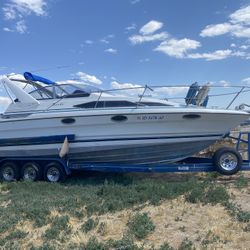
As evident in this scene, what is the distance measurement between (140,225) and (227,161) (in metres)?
3.76

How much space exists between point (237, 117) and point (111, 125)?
10.3 feet

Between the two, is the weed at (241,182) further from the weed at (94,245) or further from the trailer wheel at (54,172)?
the trailer wheel at (54,172)

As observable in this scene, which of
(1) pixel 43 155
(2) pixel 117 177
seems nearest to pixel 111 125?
(2) pixel 117 177

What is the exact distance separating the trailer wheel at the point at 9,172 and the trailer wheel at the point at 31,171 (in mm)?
257

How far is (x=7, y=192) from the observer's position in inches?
390

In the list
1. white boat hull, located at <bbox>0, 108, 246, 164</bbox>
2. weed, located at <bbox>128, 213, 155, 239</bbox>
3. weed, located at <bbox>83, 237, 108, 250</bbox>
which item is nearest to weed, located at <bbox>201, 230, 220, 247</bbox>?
weed, located at <bbox>128, 213, 155, 239</bbox>

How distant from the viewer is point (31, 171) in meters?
11.1

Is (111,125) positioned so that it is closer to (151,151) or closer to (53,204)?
(151,151)

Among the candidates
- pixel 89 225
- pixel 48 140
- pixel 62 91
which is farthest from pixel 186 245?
pixel 62 91

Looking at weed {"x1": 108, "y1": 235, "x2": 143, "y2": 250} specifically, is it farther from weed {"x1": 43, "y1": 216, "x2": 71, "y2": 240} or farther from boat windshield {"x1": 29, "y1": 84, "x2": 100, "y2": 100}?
boat windshield {"x1": 29, "y1": 84, "x2": 100, "y2": 100}

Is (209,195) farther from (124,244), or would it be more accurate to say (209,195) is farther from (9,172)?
(9,172)

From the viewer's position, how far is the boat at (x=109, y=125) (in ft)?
31.7

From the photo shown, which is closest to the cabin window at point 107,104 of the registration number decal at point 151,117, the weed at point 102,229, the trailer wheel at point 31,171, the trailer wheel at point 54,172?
the registration number decal at point 151,117

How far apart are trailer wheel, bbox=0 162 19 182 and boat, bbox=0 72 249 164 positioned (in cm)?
31
